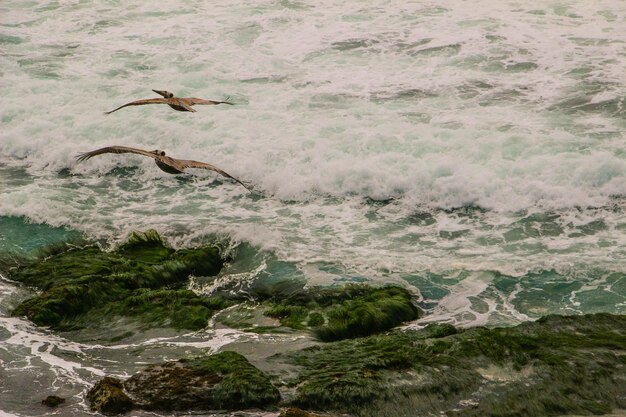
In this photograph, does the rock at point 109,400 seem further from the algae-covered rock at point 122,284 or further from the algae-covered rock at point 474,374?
the algae-covered rock at point 122,284

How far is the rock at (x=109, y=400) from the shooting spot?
630cm

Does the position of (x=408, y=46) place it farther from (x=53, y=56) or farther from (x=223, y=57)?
(x=53, y=56)

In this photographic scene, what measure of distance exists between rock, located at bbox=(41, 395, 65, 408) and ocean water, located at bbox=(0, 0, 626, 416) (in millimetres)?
66

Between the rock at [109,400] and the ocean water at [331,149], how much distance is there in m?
0.19

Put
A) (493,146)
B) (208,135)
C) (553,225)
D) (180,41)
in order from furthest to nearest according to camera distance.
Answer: (180,41) → (208,135) → (493,146) → (553,225)

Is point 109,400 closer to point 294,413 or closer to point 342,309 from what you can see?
point 294,413

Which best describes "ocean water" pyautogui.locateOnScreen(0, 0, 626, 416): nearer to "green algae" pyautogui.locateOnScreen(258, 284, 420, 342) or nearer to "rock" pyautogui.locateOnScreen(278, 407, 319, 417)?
"green algae" pyautogui.locateOnScreen(258, 284, 420, 342)

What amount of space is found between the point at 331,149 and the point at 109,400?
26.7 ft

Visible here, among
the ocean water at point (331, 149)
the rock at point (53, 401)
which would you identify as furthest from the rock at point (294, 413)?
the rock at point (53, 401)

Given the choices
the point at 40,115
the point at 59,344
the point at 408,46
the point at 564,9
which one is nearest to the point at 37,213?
the point at 59,344

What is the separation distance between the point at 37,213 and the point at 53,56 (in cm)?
844

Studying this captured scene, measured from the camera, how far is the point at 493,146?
13578 millimetres

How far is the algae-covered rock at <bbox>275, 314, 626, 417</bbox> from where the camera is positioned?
6.23m

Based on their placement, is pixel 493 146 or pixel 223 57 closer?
pixel 493 146
